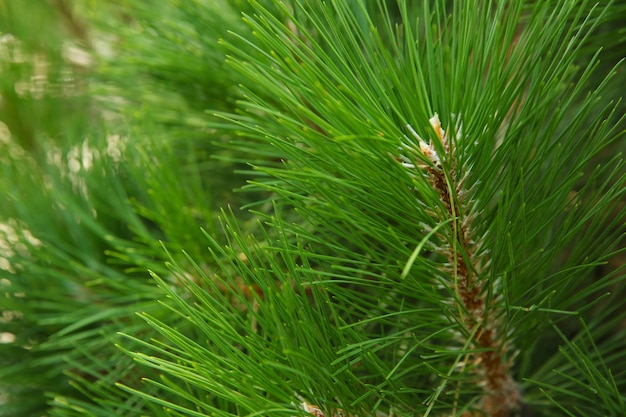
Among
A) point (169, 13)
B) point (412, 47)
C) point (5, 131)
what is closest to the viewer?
point (412, 47)

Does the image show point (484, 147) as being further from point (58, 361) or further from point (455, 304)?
point (58, 361)

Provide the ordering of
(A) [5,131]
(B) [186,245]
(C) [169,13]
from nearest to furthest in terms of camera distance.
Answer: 1. (B) [186,245]
2. (C) [169,13]
3. (A) [5,131]

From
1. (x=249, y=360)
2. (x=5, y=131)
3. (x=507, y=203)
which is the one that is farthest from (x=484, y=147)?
(x=5, y=131)

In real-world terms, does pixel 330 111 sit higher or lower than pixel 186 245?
higher

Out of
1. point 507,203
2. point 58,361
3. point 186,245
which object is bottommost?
point 58,361
